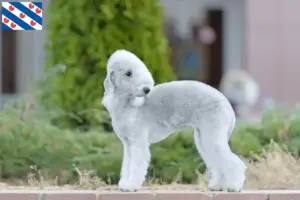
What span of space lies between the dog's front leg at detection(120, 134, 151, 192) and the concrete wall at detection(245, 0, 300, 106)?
11.3 meters

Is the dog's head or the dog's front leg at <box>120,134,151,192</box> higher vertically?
the dog's head

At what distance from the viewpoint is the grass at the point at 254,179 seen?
5133 mm

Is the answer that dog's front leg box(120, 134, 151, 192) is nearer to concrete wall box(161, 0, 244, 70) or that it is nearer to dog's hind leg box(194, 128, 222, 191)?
dog's hind leg box(194, 128, 222, 191)

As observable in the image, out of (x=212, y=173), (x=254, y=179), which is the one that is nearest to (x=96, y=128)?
(x=254, y=179)

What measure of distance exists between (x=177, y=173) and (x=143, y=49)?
4.02 feet

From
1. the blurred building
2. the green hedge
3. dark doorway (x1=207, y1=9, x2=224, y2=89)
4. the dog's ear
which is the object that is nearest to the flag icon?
the dog's ear

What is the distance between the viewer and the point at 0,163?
18.8 ft

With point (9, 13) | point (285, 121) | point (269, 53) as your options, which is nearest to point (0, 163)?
point (9, 13)

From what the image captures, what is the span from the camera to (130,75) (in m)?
4.62

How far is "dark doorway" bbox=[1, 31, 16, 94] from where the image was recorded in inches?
661

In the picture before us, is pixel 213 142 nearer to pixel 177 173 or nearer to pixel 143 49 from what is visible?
pixel 177 173
